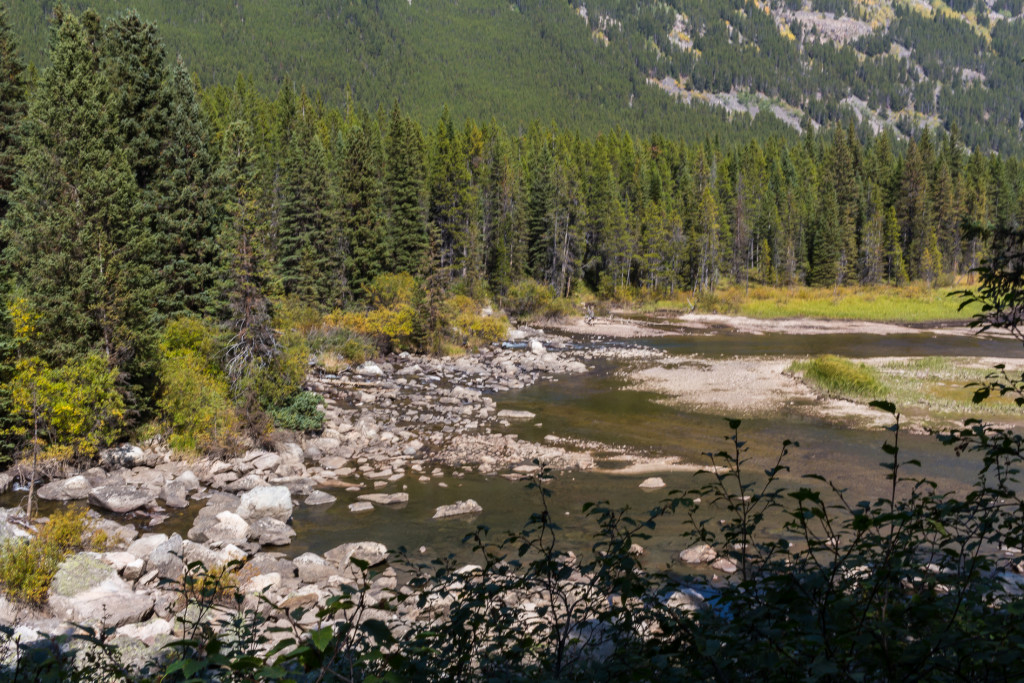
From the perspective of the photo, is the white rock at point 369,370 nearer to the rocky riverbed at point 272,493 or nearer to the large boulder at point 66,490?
the rocky riverbed at point 272,493

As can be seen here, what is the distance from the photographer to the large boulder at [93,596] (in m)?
8.37

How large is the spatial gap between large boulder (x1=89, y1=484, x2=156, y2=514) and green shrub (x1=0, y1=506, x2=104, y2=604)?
2.97 m

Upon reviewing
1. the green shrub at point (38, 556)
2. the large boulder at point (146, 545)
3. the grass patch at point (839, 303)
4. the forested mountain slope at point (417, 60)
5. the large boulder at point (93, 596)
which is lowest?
the large boulder at point (146, 545)

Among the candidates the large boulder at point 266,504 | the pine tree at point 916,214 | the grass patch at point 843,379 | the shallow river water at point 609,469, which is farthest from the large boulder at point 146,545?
the pine tree at point 916,214

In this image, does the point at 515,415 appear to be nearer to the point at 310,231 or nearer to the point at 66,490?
the point at 66,490

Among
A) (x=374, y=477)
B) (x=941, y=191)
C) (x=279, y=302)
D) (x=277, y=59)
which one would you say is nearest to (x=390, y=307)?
(x=279, y=302)

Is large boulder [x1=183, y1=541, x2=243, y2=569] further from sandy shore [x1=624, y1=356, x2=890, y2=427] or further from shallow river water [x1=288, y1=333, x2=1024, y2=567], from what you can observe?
sandy shore [x1=624, y1=356, x2=890, y2=427]

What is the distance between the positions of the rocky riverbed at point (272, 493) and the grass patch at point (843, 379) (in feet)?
41.0

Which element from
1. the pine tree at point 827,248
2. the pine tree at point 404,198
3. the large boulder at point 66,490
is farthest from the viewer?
the pine tree at point 827,248

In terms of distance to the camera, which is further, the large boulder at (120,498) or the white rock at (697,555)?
the large boulder at (120,498)

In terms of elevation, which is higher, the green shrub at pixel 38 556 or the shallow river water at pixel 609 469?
the green shrub at pixel 38 556

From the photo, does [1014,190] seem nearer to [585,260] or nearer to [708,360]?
[585,260]

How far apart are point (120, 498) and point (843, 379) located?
989 inches

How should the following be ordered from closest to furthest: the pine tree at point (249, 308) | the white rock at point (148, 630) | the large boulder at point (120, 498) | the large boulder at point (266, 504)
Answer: the white rock at point (148, 630), the large boulder at point (266, 504), the large boulder at point (120, 498), the pine tree at point (249, 308)
